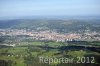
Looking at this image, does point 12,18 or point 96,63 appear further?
point 12,18

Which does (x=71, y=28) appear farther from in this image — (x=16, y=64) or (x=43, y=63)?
(x=16, y=64)

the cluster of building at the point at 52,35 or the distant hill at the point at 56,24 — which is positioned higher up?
the distant hill at the point at 56,24

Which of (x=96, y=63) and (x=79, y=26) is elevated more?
(x=79, y=26)

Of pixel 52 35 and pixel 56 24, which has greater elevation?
pixel 56 24

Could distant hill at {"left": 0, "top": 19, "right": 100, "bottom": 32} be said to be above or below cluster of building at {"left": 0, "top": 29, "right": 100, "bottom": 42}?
above

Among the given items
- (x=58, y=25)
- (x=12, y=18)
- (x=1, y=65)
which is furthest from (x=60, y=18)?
(x=1, y=65)

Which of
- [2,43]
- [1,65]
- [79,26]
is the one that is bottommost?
[1,65]

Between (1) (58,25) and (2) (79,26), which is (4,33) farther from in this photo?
(2) (79,26)
